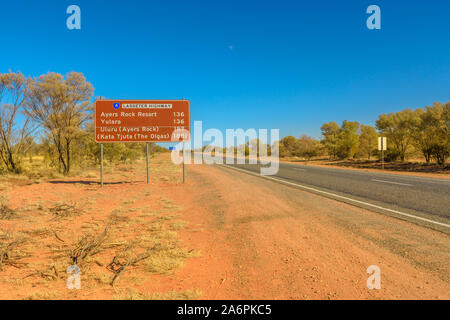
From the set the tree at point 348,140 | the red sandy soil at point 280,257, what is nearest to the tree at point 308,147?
the tree at point 348,140

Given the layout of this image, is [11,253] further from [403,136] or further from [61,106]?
[403,136]

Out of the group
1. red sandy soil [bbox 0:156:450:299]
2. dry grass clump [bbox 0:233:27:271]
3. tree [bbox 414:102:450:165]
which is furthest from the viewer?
tree [bbox 414:102:450:165]

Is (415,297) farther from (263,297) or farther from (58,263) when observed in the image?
(58,263)

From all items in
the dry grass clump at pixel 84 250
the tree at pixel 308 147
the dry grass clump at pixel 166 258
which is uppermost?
the tree at pixel 308 147

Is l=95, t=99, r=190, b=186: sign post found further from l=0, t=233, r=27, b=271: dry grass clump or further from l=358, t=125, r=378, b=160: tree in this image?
l=358, t=125, r=378, b=160: tree

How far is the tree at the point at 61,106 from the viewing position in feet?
45.1

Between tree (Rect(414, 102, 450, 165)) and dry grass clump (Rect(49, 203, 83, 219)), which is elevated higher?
tree (Rect(414, 102, 450, 165))

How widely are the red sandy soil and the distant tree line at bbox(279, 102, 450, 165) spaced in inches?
839

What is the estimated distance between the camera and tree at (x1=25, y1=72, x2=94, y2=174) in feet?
45.1

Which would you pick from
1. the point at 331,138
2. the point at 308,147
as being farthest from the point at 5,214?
the point at 308,147

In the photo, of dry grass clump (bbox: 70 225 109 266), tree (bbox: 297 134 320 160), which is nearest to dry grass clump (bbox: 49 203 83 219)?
dry grass clump (bbox: 70 225 109 266)

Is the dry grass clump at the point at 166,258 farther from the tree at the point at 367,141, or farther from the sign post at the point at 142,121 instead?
the tree at the point at 367,141

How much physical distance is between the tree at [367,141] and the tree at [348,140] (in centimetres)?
94

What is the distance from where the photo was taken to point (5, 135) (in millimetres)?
13227
